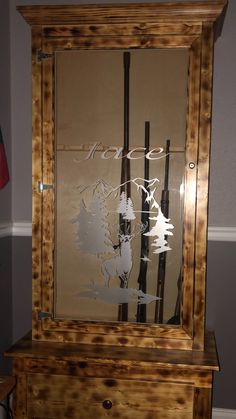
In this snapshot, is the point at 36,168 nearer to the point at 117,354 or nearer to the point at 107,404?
the point at 117,354

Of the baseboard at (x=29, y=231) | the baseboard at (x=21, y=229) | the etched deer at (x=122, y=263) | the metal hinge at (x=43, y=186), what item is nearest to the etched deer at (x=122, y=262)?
the etched deer at (x=122, y=263)

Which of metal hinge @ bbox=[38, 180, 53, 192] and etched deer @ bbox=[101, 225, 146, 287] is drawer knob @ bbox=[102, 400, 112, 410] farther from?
metal hinge @ bbox=[38, 180, 53, 192]

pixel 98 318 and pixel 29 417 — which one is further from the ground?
pixel 98 318

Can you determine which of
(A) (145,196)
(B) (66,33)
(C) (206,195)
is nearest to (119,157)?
(A) (145,196)

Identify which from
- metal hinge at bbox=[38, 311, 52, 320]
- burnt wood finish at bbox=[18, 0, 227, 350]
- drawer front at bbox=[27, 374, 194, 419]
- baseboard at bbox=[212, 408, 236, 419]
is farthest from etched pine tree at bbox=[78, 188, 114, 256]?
baseboard at bbox=[212, 408, 236, 419]

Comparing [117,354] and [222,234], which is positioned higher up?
[222,234]

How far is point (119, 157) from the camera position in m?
1.77

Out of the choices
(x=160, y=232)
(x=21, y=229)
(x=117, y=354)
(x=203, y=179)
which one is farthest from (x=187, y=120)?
(x=21, y=229)

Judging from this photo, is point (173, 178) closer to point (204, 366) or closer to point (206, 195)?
point (206, 195)

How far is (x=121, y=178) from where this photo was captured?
177 cm

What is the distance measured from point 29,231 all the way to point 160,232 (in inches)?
37.7

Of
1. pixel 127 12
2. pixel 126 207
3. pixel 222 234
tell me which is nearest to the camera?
pixel 127 12

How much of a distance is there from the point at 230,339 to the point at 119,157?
1221 millimetres

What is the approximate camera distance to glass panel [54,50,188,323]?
1.73 meters
